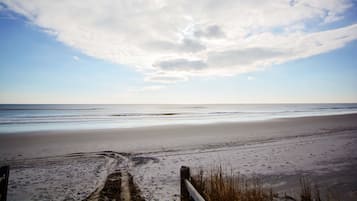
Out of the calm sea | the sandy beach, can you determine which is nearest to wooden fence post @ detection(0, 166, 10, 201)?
the sandy beach

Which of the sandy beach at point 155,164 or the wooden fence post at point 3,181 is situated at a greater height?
the wooden fence post at point 3,181

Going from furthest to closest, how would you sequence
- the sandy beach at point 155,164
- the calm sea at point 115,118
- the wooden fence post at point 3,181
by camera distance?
the calm sea at point 115,118 → the sandy beach at point 155,164 → the wooden fence post at point 3,181

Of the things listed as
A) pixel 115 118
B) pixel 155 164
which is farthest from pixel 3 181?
pixel 115 118

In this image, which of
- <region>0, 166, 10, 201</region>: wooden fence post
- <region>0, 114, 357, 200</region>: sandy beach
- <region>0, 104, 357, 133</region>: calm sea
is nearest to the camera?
<region>0, 166, 10, 201</region>: wooden fence post

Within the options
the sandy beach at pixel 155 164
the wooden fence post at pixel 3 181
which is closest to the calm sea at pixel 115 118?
the sandy beach at pixel 155 164

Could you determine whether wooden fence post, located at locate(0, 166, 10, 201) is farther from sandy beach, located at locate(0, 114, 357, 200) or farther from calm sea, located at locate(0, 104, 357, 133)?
calm sea, located at locate(0, 104, 357, 133)

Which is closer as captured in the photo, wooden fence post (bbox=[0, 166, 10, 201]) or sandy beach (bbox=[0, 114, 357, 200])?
wooden fence post (bbox=[0, 166, 10, 201])

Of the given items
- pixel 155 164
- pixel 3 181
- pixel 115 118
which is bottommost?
pixel 155 164

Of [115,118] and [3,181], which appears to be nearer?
[3,181]

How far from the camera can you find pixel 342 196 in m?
5.38

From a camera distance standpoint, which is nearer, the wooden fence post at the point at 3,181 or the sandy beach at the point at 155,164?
the wooden fence post at the point at 3,181

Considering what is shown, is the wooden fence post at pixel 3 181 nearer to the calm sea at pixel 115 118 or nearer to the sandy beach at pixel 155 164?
the sandy beach at pixel 155 164

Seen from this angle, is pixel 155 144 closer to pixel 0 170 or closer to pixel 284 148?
pixel 284 148

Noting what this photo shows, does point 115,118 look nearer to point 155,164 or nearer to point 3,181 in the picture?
point 155,164
